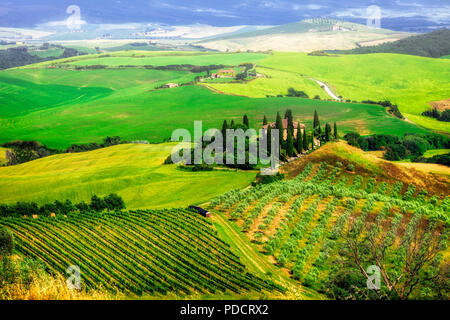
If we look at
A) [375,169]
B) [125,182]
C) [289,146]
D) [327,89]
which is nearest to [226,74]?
[327,89]

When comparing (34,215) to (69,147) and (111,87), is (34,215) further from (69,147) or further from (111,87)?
(111,87)

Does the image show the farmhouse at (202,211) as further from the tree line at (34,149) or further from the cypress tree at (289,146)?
the tree line at (34,149)

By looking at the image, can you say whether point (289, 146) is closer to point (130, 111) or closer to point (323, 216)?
point (323, 216)

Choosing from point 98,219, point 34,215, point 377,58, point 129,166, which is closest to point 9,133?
point 129,166

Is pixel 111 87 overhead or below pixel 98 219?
overhead

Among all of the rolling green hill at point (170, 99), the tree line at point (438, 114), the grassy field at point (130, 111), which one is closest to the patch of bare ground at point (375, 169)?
the grassy field at point (130, 111)
